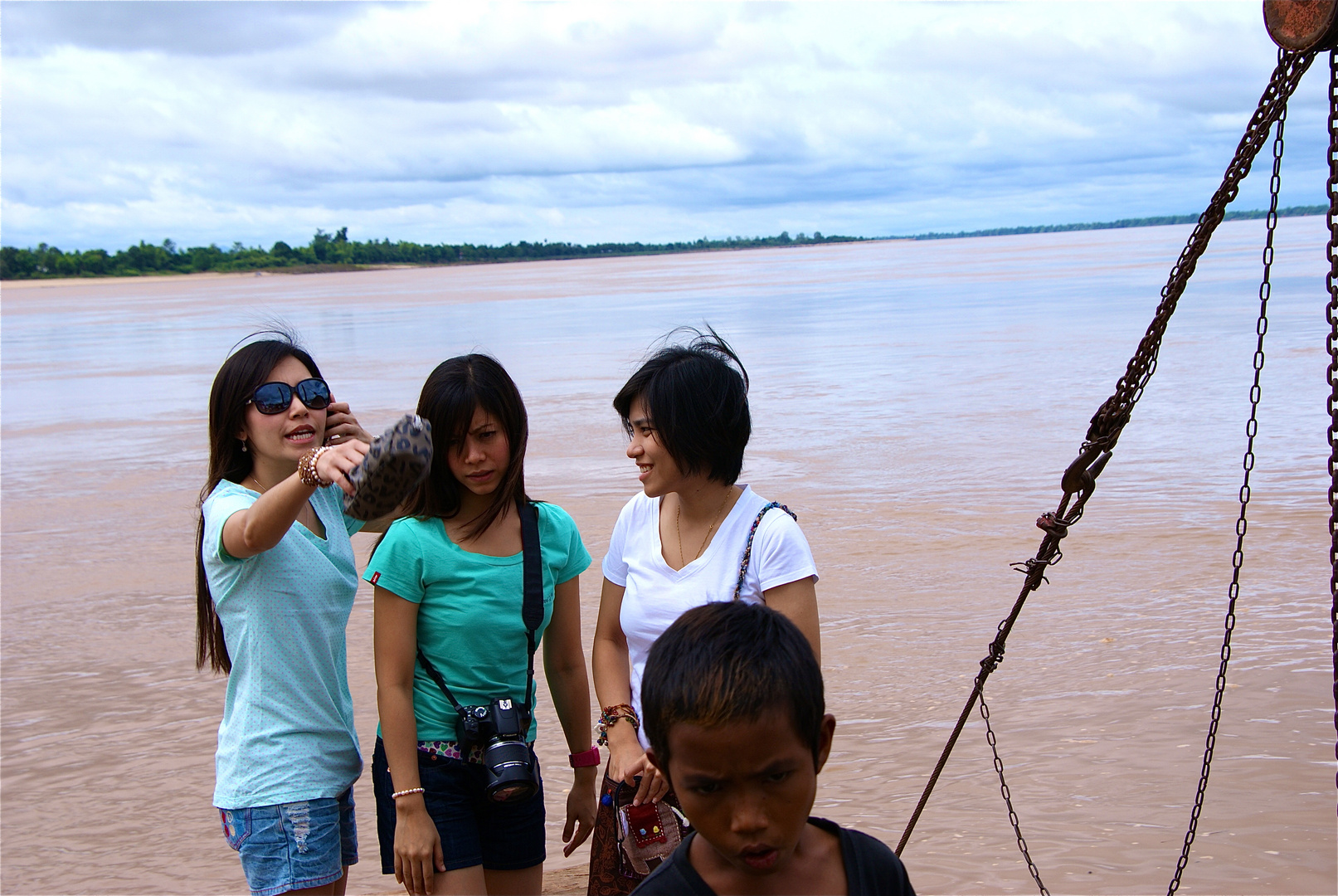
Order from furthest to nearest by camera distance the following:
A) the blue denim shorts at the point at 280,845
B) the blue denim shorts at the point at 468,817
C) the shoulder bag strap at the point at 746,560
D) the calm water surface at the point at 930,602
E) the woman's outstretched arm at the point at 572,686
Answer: the calm water surface at the point at 930,602 → the woman's outstretched arm at the point at 572,686 → the blue denim shorts at the point at 468,817 → the shoulder bag strap at the point at 746,560 → the blue denim shorts at the point at 280,845

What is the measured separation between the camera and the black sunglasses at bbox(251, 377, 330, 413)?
2811 millimetres

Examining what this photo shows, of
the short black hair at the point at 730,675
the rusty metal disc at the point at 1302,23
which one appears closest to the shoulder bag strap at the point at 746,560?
the short black hair at the point at 730,675

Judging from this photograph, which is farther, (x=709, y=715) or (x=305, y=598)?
(x=305, y=598)

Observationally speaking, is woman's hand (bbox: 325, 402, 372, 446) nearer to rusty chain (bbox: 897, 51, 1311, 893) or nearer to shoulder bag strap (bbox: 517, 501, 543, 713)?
shoulder bag strap (bbox: 517, 501, 543, 713)

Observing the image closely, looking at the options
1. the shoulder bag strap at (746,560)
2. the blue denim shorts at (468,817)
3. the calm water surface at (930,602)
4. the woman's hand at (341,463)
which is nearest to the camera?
the woman's hand at (341,463)

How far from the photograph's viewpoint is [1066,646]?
672 cm

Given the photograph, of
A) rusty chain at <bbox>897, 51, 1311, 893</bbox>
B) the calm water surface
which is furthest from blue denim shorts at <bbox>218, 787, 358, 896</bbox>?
the calm water surface

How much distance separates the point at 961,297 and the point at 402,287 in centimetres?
3532

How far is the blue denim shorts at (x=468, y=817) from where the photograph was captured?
2.85 metres

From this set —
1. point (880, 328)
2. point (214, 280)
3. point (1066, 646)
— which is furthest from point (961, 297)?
point (214, 280)

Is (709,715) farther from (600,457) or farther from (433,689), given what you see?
(600,457)

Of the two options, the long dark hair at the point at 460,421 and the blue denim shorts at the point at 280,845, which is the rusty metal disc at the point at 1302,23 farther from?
the blue denim shorts at the point at 280,845

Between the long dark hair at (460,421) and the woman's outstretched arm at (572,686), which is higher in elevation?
the long dark hair at (460,421)

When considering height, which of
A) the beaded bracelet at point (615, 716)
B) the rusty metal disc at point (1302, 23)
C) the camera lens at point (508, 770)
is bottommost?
the camera lens at point (508, 770)
